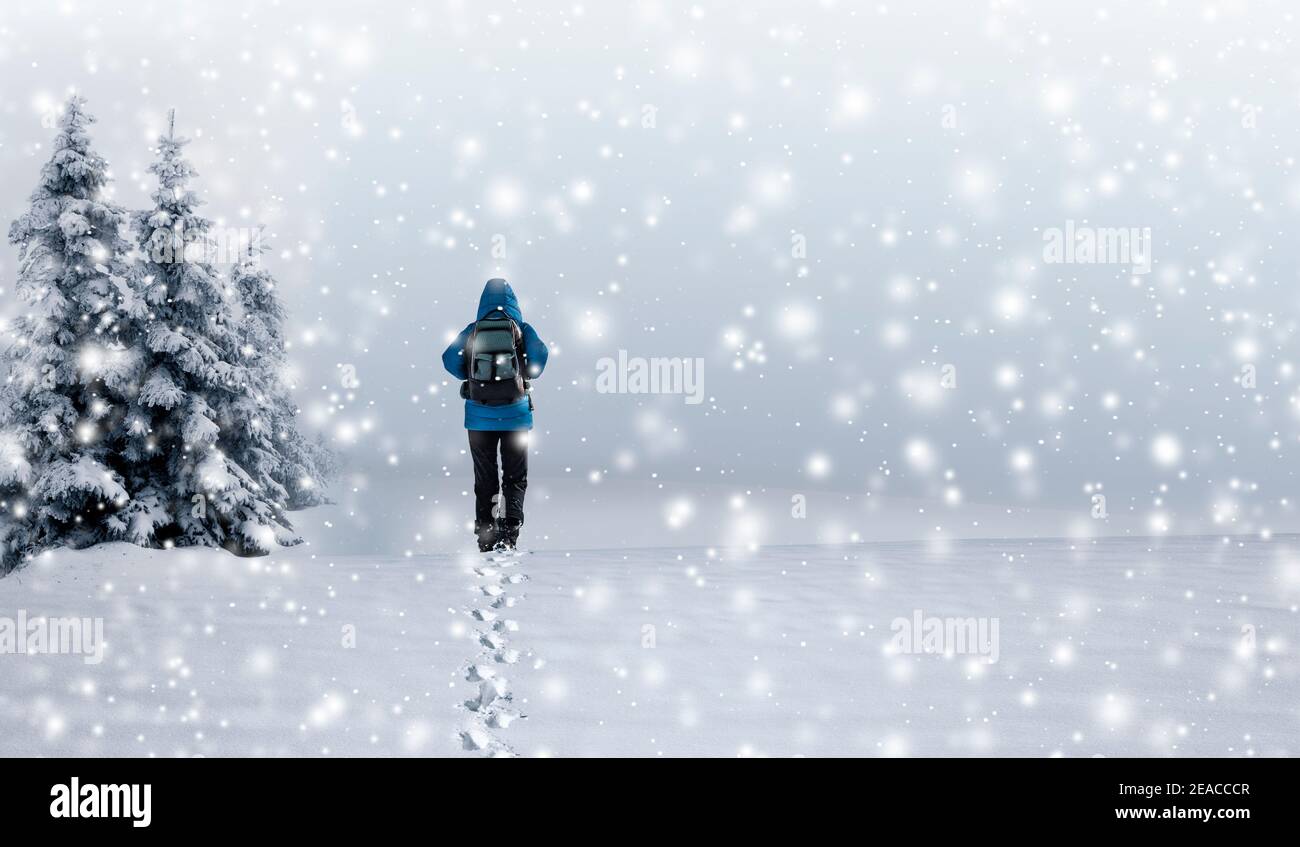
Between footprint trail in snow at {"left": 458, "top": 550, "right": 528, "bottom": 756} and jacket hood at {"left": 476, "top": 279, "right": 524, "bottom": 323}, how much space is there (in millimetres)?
3112

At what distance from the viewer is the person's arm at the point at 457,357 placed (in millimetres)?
10414

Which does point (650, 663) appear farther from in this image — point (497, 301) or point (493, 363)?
point (497, 301)

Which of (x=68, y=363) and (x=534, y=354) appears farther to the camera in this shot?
(x=68, y=363)

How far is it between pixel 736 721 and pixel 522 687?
143cm

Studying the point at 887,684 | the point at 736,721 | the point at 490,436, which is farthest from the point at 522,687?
the point at 490,436

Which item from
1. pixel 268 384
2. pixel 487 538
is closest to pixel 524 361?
pixel 487 538

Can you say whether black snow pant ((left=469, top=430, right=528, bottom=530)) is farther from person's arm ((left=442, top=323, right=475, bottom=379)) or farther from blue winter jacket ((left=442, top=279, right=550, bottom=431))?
person's arm ((left=442, top=323, right=475, bottom=379))

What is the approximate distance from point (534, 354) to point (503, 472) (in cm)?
150

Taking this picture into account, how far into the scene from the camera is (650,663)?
6.14 meters

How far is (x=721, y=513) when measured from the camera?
2850 cm

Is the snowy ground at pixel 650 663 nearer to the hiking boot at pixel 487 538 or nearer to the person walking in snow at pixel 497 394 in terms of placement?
the hiking boot at pixel 487 538

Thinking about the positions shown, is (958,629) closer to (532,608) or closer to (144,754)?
(532,608)

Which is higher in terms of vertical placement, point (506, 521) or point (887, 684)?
point (506, 521)

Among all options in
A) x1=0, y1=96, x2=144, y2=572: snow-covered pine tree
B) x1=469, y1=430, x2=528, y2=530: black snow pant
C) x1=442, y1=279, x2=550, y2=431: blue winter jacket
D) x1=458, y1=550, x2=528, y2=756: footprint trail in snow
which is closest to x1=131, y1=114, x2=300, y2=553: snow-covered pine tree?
x1=0, y1=96, x2=144, y2=572: snow-covered pine tree
